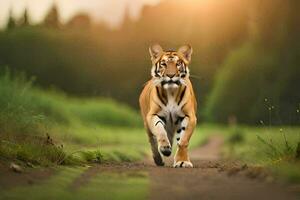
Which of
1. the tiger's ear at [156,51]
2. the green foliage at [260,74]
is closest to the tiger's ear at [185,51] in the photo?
the tiger's ear at [156,51]

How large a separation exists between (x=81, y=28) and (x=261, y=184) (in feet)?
97.4

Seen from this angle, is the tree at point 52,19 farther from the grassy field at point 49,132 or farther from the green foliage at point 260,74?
the green foliage at point 260,74

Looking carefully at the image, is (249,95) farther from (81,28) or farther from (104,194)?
(104,194)

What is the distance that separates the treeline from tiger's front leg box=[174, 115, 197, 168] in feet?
51.9

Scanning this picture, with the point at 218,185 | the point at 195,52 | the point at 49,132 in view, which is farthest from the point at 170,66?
the point at 195,52

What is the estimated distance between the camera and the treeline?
3097cm

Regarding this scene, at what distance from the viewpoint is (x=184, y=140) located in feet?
33.6

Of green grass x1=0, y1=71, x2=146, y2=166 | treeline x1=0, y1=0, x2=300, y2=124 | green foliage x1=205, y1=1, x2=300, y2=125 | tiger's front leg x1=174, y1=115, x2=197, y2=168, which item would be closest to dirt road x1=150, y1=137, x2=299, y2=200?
green grass x1=0, y1=71, x2=146, y2=166

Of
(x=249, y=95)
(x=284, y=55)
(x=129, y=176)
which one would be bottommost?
(x=249, y=95)

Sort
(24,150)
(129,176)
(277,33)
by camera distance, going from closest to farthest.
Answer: (129,176), (24,150), (277,33)

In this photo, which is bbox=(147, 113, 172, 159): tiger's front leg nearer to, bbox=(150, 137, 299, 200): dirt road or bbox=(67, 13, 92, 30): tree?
bbox=(150, 137, 299, 200): dirt road

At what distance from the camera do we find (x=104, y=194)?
21.0ft

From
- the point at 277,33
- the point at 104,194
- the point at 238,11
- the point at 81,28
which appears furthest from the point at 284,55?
the point at 104,194

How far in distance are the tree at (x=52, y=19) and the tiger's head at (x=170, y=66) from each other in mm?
21472
